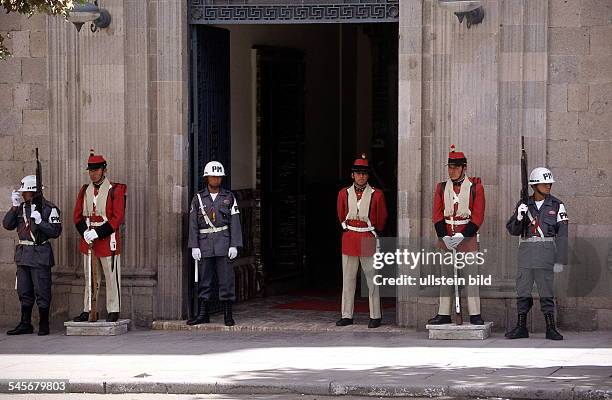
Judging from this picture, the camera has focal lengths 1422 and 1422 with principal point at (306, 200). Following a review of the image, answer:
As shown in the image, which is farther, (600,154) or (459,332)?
(600,154)

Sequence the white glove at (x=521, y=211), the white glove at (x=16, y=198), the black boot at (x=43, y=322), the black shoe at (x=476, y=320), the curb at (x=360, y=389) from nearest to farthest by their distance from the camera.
Result: the curb at (x=360, y=389)
the white glove at (x=521, y=211)
the black shoe at (x=476, y=320)
the black boot at (x=43, y=322)
the white glove at (x=16, y=198)

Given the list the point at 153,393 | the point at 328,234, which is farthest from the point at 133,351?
the point at 328,234

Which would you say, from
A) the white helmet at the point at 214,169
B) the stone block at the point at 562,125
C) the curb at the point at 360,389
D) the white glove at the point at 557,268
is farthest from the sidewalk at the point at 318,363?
the stone block at the point at 562,125

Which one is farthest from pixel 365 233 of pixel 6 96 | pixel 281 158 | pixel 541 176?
pixel 6 96

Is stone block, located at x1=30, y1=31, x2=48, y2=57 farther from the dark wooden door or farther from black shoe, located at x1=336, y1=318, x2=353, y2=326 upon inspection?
black shoe, located at x1=336, y1=318, x2=353, y2=326

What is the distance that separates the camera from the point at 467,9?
1586cm

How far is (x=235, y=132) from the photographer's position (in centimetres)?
1942

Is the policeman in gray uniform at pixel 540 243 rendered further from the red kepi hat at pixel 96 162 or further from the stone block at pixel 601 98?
the red kepi hat at pixel 96 162

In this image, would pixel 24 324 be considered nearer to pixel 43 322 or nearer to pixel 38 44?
pixel 43 322

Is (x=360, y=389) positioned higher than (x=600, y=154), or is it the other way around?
(x=600, y=154)

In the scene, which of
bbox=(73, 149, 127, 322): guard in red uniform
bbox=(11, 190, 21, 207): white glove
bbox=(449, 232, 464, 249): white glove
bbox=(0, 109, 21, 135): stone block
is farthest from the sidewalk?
bbox=(0, 109, 21, 135): stone block

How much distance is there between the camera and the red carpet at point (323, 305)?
19.0m

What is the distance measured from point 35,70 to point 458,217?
18.5 feet

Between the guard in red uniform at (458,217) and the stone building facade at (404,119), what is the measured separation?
39 centimetres
